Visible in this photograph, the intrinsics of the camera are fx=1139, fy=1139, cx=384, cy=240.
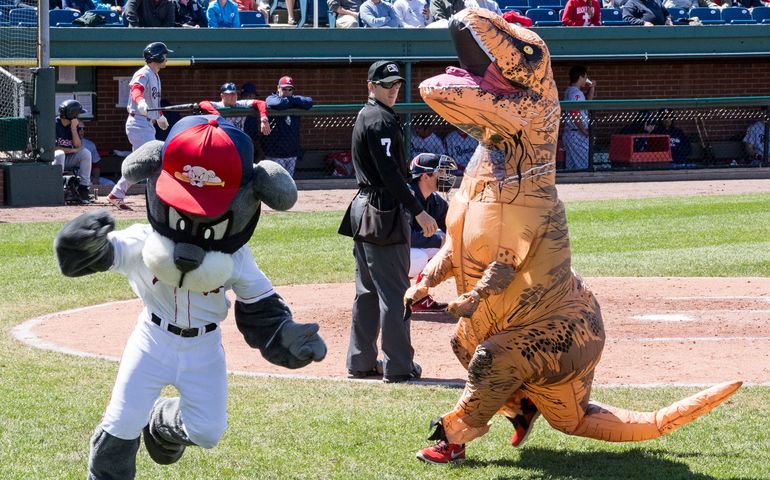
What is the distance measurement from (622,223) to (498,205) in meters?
9.57

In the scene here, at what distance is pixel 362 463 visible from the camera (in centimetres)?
525

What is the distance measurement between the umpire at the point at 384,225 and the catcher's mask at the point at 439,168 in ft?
2.22

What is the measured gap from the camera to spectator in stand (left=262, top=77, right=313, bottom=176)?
17.2m

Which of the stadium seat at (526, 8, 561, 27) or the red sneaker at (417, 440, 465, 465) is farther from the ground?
the stadium seat at (526, 8, 561, 27)

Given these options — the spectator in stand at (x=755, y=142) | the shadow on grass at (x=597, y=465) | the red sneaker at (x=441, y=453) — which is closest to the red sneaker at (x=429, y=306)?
the shadow on grass at (x=597, y=465)

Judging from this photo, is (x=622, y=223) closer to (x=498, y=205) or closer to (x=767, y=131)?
(x=767, y=131)

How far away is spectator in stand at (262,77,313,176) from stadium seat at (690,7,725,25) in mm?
8652

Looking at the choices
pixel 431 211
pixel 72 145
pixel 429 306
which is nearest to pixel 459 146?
pixel 72 145

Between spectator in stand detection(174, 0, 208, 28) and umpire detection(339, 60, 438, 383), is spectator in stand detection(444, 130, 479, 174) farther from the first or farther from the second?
umpire detection(339, 60, 438, 383)

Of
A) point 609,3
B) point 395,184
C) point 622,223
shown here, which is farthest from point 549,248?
point 609,3

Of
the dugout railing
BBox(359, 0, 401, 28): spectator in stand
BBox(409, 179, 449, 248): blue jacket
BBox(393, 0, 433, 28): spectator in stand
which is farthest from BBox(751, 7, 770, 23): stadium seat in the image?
BBox(409, 179, 449, 248): blue jacket

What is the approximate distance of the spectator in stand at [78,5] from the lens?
61.1ft

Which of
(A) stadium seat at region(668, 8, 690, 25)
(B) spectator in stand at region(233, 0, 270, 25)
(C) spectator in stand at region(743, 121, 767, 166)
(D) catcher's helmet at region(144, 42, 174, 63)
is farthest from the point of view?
(A) stadium seat at region(668, 8, 690, 25)

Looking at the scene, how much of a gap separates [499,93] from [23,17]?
1280 centimetres
